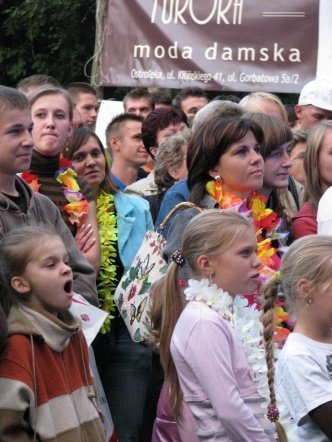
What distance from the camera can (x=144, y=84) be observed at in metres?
9.40

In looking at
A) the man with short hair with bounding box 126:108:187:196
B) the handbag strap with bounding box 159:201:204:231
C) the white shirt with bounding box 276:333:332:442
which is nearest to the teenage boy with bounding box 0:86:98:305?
the handbag strap with bounding box 159:201:204:231

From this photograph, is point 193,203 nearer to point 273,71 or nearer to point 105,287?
point 105,287

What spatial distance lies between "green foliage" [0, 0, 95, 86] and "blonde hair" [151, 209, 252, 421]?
46.3 feet

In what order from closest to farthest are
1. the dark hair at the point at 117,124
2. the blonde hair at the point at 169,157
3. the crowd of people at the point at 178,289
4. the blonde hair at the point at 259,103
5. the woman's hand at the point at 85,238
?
the crowd of people at the point at 178,289, the woman's hand at the point at 85,238, the blonde hair at the point at 169,157, the blonde hair at the point at 259,103, the dark hair at the point at 117,124

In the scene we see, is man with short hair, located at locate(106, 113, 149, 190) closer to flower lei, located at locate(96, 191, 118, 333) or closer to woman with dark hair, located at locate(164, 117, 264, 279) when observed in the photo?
flower lei, located at locate(96, 191, 118, 333)

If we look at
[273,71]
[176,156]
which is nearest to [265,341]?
[176,156]

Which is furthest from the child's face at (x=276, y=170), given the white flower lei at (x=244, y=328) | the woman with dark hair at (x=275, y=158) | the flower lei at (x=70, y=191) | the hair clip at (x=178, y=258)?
the white flower lei at (x=244, y=328)

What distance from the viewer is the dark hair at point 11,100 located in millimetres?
4824

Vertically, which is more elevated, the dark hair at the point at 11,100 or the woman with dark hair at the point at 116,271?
the dark hair at the point at 11,100

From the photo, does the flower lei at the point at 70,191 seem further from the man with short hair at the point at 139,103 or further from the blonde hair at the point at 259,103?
the man with short hair at the point at 139,103

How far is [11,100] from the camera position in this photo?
15.9 ft

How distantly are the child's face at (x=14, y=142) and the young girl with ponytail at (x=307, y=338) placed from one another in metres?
1.09

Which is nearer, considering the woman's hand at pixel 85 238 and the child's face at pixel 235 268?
the child's face at pixel 235 268

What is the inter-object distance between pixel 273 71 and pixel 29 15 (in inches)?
409
